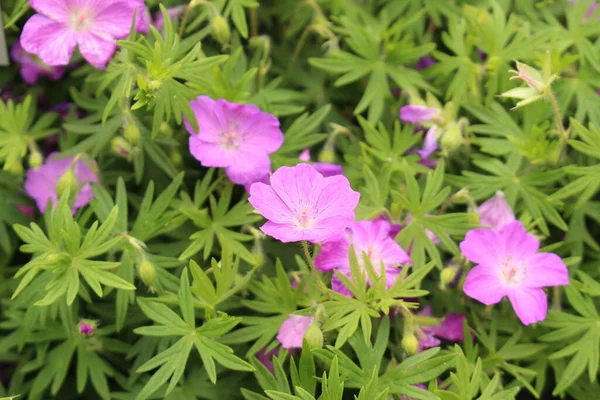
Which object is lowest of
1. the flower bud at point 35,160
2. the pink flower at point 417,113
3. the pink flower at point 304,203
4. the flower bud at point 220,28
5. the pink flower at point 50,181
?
the pink flower at point 50,181

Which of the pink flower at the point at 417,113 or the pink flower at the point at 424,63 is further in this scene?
the pink flower at the point at 424,63

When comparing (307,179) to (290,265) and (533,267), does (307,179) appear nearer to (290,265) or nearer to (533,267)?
(290,265)

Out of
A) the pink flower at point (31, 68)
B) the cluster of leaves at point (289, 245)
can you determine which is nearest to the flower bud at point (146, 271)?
the cluster of leaves at point (289, 245)

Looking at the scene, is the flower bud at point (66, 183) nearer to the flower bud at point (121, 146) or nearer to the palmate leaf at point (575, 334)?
the flower bud at point (121, 146)

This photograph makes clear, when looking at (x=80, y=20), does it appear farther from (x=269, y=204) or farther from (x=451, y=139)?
(x=451, y=139)

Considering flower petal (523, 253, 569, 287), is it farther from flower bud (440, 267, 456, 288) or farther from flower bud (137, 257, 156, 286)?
flower bud (137, 257, 156, 286)
